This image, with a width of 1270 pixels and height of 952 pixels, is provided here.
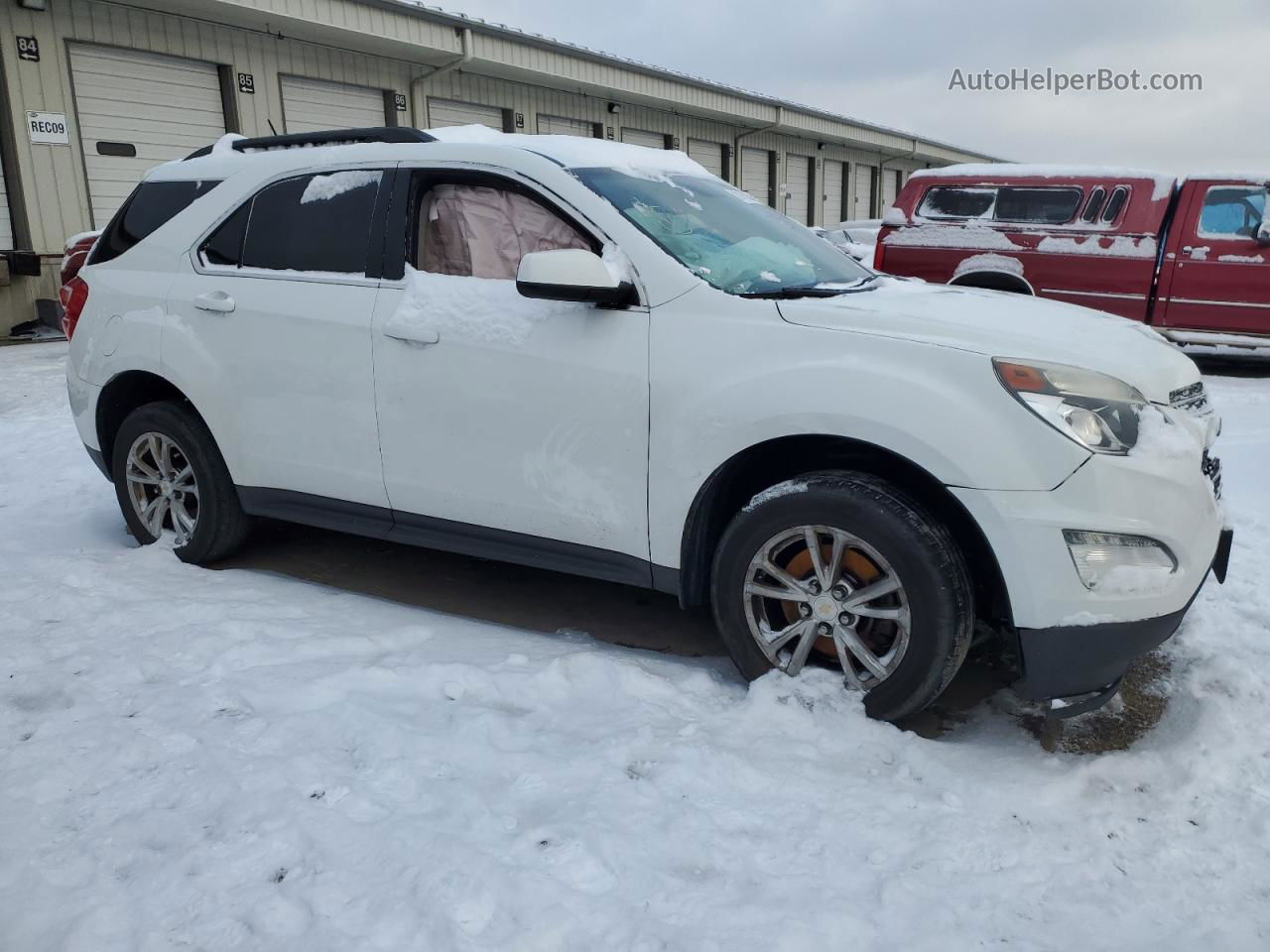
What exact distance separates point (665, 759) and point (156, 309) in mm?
2949

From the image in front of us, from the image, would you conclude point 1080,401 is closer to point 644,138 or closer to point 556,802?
point 556,802

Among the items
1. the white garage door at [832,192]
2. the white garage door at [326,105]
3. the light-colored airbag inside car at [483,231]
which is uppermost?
the white garage door at [326,105]

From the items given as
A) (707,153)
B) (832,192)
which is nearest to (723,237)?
(707,153)

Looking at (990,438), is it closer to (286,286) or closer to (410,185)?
(410,185)

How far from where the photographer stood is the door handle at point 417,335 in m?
3.31

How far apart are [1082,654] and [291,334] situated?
2.95 meters

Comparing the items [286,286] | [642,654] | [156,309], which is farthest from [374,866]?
[156,309]

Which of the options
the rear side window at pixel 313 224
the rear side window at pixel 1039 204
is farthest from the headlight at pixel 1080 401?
the rear side window at pixel 1039 204

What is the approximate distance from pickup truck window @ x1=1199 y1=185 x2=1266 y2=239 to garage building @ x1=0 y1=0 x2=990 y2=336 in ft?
21.1

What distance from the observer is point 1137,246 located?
8.90 m

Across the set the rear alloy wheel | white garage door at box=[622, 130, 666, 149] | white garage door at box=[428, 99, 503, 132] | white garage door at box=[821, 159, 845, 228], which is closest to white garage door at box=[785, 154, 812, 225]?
white garage door at box=[821, 159, 845, 228]

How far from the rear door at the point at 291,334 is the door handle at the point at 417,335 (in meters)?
0.14

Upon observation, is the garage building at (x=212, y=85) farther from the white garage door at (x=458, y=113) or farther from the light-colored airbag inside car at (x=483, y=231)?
the light-colored airbag inside car at (x=483, y=231)

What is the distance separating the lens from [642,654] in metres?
3.37
